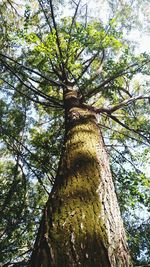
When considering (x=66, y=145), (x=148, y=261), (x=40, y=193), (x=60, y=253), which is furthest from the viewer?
(x=40, y=193)

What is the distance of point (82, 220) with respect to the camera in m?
1.86

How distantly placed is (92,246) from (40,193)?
300 inches

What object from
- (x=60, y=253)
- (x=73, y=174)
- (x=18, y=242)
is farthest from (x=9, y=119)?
(x=60, y=253)

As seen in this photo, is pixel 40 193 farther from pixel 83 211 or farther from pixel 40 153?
pixel 83 211

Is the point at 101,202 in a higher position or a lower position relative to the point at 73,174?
lower

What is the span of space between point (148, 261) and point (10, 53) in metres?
8.30

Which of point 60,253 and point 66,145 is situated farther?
point 66,145

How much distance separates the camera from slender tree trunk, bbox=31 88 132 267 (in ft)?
5.30

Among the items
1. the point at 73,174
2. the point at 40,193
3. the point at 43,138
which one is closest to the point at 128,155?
the point at 43,138

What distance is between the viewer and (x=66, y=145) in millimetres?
3199

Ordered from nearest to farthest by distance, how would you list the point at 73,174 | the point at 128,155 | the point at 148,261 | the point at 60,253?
the point at 60,253
the point at 73,174
the point at 148,261
the point at 128,155

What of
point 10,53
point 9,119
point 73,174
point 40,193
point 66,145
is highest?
point 10,53

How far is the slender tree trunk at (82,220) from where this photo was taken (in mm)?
1615

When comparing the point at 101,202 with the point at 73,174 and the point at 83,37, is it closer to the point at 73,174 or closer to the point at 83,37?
the point at 73,174
